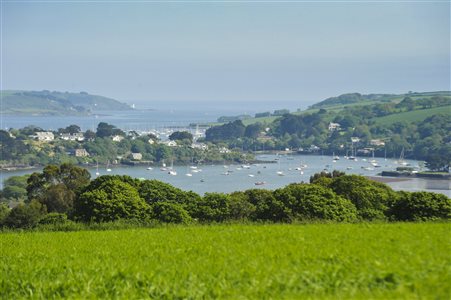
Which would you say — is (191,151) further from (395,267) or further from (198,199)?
(395,267)

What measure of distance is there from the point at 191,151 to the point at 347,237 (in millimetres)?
85479

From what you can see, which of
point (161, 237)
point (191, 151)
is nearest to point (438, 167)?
point (191, 151)

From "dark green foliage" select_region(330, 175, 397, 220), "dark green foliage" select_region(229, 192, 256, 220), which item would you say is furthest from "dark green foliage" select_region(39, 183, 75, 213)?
"dark green foliage" select_region(330, 175, 397, 220)

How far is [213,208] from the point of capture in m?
22.2

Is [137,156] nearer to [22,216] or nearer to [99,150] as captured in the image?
[99,150]

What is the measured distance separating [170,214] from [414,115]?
329 ft

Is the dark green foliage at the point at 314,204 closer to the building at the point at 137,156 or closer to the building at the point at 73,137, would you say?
the building at the point at 137,156

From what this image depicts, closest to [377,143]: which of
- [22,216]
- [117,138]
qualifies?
[117,138]

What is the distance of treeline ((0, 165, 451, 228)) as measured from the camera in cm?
1719

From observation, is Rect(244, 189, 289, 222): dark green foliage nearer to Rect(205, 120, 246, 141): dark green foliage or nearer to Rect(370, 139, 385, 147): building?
Rect(370, 139, 385, 147): building

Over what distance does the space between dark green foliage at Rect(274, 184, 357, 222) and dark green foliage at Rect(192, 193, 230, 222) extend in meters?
2.08

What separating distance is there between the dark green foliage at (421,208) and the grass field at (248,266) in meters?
4.71

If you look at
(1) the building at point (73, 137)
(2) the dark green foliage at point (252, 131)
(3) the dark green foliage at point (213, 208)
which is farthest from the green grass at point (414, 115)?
(3) the dark green foliage at point (213, 208)

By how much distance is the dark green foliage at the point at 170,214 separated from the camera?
20.0m
